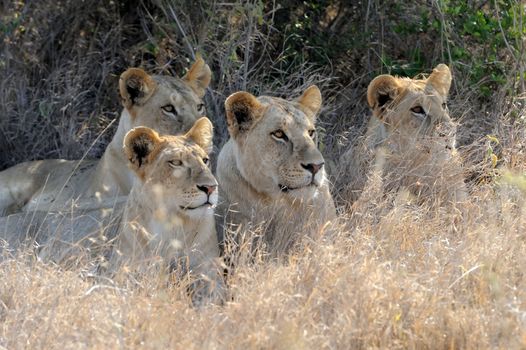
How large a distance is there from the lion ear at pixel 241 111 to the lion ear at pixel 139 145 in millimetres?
590

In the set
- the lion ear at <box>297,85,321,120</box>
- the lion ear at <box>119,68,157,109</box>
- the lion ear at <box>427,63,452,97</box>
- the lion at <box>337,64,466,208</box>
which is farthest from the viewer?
the lion ear at <box>119,68,157,109</box>

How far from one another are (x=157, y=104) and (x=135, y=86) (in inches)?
6.9

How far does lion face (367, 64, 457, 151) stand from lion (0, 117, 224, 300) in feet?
4.92

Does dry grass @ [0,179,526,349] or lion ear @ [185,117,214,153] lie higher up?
lion ear @ [185,117,214,153]

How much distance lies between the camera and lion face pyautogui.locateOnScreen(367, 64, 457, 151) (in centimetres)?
685

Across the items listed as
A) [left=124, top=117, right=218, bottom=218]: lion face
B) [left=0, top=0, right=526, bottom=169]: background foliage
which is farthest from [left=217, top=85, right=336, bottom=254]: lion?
[left=0, top=0, right=526, bottom=169]: background foliage

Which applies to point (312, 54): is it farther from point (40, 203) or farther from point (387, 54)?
point (40, 203)

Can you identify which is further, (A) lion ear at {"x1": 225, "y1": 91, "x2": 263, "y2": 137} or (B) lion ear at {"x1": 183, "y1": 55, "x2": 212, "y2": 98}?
(B) lion ear at {"x1": 183, "y1": 55, "x2": 212, "y2": 98}

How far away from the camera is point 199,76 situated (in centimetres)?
760

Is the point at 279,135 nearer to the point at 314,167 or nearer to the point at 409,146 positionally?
the point at 314,167

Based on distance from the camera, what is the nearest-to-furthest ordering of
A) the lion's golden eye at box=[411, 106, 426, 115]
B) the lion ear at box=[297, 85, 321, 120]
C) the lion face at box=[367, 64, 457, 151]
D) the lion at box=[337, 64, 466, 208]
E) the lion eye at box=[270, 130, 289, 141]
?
the lion eye at box=[270, 130, 289, 141], the lion ear at box=[297, 85, 321, 120], the lion at box=[337, 64, 466, 208], the lion face at box=[367, 64, 457, 151], the lion's golden eye at box=[411, 106, 426, 115]

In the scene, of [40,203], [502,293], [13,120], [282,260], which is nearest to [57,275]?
[282,260]

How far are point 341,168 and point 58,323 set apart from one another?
2.89 meters

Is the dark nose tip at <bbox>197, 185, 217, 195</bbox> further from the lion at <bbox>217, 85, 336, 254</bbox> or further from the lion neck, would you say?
the lion neck
